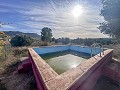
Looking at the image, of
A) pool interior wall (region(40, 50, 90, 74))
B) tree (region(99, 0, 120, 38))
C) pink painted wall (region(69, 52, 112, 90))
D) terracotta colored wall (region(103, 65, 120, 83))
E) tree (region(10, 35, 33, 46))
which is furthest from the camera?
tree (region(10, 35, 33, 46))

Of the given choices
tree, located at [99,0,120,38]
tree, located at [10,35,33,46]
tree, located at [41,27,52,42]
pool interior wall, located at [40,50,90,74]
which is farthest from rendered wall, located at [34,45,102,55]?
tree, located at [41,27,52,42]

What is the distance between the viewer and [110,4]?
877 cm

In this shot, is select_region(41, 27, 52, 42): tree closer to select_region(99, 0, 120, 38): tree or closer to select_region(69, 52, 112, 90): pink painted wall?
select_region(99, 0, 120, 38): tree

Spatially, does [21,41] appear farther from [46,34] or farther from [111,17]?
[111,17]

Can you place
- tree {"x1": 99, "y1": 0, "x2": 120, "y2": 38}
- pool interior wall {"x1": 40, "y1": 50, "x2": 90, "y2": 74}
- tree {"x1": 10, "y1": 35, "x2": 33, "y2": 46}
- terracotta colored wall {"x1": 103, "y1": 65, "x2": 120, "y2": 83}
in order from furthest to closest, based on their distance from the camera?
tree {"x1": 10, "y1": 35, "x2": 33, "y2": 46}, tree {"x1": 99, "y1": 0, "x2": 120, "y2": 38}, pool interior wall {"x1": 40, "y1": 50, "x2": 90, "y2": 74}, terracotta colored wall {"x1": 103, "y1": 65, "x2": 120, "y2": 83}

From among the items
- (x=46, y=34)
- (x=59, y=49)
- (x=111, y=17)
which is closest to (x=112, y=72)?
(x=111, y=17)

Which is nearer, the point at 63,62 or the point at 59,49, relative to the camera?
the point at 63,62

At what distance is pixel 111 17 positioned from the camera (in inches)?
349

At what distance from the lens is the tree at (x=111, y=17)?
27.5 ft

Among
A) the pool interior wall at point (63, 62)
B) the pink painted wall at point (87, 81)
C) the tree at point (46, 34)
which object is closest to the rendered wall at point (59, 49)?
the pool interior wall at point (63, 62)

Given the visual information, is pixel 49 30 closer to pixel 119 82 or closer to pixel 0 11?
pixel 0 11

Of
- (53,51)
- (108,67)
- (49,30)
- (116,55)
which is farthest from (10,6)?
(49,30)

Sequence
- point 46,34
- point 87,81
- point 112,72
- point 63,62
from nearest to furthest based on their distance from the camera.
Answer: point 87,81, point 112,72, point 63,62, point 46,34

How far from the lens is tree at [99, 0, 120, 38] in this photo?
8.38 m
